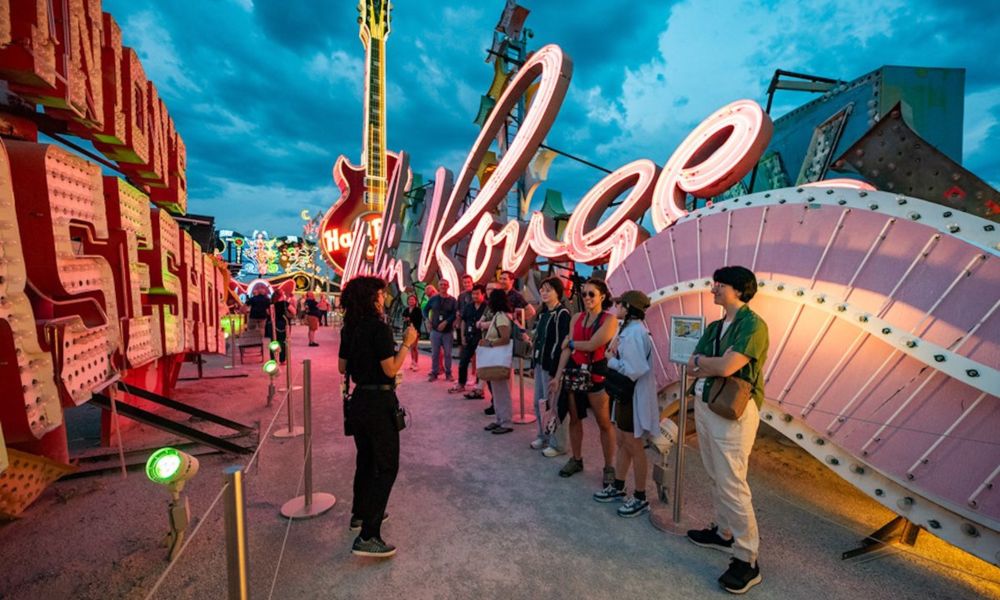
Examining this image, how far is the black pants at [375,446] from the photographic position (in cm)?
277

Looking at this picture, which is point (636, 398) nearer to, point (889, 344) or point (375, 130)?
point (889, 344)

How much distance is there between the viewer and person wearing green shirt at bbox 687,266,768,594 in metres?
2.49

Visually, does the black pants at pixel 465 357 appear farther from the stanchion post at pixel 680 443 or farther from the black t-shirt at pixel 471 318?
the stanchion post at pixel 680 443

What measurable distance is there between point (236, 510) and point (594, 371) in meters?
3.04

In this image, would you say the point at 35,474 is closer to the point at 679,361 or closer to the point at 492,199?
the point at 679,361

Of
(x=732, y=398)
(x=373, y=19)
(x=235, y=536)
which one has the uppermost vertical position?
(x=373, y=19)

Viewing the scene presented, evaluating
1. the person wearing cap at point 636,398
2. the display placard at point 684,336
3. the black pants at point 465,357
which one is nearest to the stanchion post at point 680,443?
the display placard at point 684,336

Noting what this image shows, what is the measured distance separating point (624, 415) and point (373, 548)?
2.18 metres

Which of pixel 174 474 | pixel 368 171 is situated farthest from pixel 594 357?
Result: pixel 368 171

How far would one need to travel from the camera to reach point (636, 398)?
3.41m

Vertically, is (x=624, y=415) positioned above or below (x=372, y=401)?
below

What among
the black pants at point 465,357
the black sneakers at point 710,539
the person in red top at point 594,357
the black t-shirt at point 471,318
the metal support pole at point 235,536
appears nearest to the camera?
the metal support pole at point 235,536

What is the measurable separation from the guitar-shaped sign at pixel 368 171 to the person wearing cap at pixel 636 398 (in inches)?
671

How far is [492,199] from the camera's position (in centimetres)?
948
